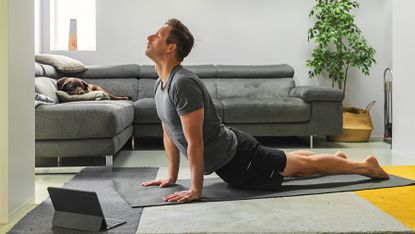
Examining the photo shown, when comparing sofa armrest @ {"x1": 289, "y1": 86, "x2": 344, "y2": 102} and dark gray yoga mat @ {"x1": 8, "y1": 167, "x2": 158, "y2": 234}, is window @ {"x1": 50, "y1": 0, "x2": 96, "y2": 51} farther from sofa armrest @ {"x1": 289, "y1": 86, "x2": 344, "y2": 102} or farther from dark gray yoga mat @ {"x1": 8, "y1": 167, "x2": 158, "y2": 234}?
dark gray yoga mat @ {"x1": 8, "y1": 167, "x2": 158, "y2": 234}

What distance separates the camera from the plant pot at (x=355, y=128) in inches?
204

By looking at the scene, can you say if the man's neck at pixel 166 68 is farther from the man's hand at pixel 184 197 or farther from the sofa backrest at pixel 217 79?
the sofa backrest at pixel 217 79

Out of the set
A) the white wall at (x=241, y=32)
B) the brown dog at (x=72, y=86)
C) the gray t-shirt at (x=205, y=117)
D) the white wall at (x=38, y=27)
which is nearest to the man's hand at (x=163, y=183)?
the gray t-shirt at (x=205, y=117)

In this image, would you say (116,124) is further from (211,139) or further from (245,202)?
(245,202)

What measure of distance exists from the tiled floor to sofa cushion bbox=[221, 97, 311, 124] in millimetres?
308

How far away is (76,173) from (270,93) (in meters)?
2.68

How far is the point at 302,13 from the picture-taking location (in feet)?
18.9

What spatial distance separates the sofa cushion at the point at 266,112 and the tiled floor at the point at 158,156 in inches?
12.1

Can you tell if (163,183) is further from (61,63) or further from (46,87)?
(61,63)

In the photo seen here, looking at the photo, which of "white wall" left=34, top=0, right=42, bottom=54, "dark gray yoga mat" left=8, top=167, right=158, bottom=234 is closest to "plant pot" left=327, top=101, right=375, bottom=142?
"dark gray yoga mat" left=8, top=167, right=158, bottom=234

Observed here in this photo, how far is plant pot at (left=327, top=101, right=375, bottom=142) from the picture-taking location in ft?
17.0

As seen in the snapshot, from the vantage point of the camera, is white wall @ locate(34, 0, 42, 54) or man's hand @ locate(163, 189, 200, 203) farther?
white wall @ locate(34, 0, 42, 54)

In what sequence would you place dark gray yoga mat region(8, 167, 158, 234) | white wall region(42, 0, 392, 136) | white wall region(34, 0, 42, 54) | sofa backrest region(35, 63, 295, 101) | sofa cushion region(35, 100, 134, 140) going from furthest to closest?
white wall region(42, 0, 392, 136) < white wall region(34, 0, 42, 54) < sofa backrest region(35, 63, 295, 101) < sofa cushion region(35, 100, 134, 140) < dark gray yoga mat region(8, 167, 158, 234)

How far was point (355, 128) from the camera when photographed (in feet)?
16.9
